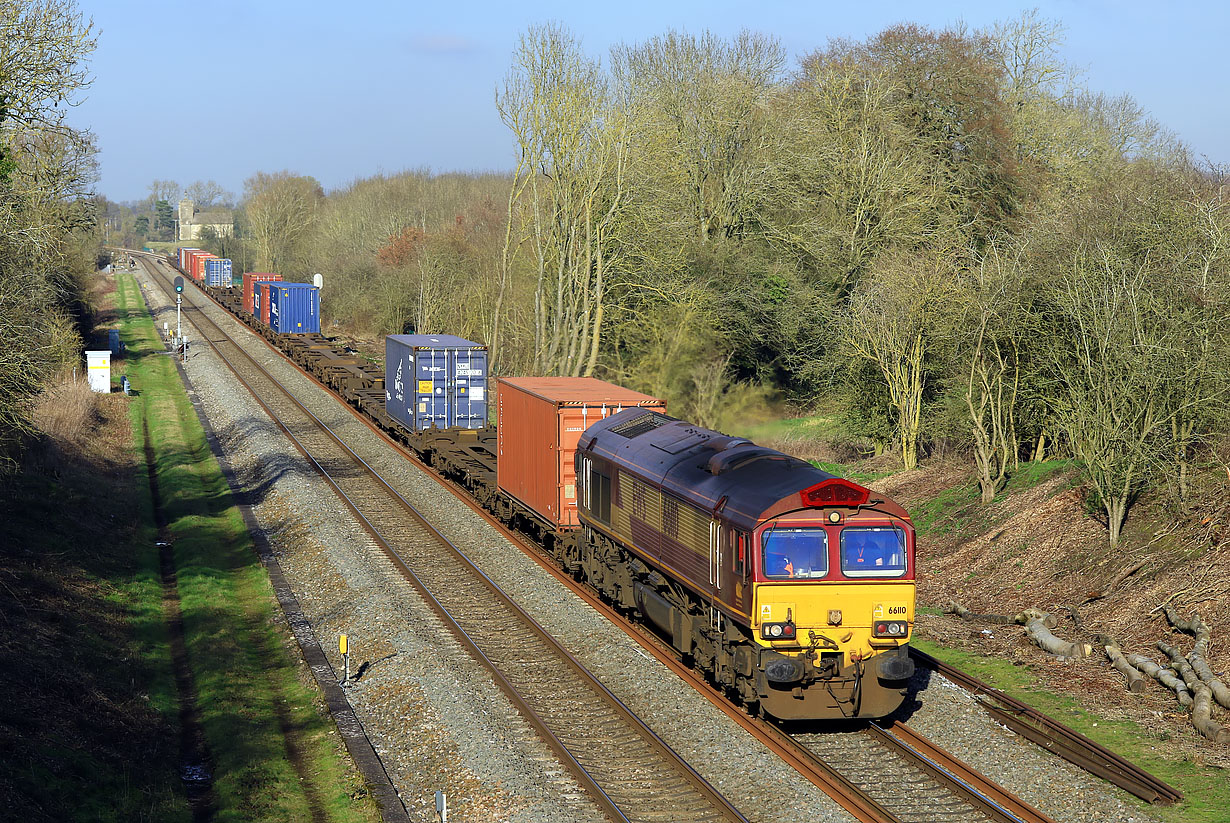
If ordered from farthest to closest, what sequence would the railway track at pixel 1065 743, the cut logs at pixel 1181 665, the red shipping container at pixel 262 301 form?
the red shipping container at pixel 262 301 → the cut logs at pixel 1181 665 → the railway track at pixel 1065 743

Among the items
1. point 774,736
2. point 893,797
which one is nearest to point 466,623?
point 774,736

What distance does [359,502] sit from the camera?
92.6ft

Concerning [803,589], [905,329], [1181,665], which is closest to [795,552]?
[803,589]

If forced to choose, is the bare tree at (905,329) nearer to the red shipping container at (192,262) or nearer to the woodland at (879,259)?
the woodland at (879,259)

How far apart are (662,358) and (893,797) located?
28.6m

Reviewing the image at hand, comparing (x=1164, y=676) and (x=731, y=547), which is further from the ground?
(x=731, y=547)

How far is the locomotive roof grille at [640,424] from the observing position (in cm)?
1898

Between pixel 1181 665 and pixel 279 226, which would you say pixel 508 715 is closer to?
pixel 1181 665

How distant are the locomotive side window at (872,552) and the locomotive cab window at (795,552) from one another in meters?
0.28

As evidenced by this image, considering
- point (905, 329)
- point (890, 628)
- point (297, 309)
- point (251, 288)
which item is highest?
point (251, 288)

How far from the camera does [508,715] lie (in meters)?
14.7

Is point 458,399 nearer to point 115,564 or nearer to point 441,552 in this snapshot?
point 441,552

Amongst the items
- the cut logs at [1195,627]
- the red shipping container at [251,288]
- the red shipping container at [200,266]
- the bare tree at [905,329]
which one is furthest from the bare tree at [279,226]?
the cut logs at [1195,627]

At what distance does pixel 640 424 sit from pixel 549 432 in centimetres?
331
